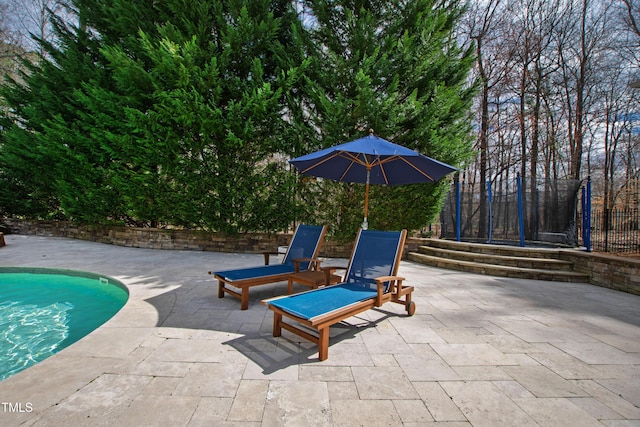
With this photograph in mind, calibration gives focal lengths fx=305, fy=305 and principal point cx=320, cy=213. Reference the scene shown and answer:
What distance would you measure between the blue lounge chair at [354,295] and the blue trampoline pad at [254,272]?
2.62ft

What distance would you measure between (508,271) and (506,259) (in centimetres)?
47

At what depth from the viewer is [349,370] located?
245 cm

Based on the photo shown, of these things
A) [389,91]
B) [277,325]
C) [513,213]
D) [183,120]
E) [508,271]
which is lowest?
[277,325]

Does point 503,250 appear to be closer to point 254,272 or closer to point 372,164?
point 372,164

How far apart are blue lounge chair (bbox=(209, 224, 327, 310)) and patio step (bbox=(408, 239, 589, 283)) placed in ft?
13.0

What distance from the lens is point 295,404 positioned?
1984 millimetres

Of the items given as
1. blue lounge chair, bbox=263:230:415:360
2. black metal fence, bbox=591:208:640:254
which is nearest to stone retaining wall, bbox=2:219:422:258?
blue lounge chair, bbox=263:230:415:360

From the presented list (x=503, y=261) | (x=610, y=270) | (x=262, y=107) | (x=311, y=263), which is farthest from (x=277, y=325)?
(x=610, y=270)

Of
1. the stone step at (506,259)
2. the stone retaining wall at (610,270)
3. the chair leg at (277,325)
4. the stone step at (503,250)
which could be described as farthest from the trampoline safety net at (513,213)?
the chair leg at (277,325)

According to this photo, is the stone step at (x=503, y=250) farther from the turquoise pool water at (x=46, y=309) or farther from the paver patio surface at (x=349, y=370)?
the turquoise pool water at (x=46, y=309)

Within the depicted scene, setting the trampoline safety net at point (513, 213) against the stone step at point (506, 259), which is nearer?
the stone step at point (506, 259)

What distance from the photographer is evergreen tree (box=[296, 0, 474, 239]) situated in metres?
7.52

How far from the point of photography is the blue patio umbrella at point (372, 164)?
14.0 ft

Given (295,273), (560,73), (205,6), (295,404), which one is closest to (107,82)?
(205,6)
